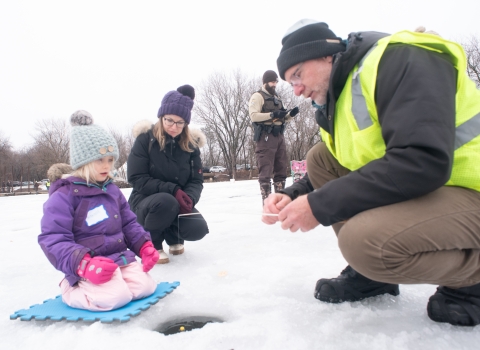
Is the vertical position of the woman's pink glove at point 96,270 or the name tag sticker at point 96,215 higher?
the name tag sticker at point 96,215

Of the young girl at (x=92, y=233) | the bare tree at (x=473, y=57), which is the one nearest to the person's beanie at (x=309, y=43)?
the young girl at (x=92, y=233)

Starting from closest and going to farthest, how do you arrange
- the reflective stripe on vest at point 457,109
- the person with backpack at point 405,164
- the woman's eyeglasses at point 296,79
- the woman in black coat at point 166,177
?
the person with backpack at point 405,164, the reflective stripe on vest at point 457,109, the woman's eyeglasses at point 296,79, the woman in black coat at point 166,177

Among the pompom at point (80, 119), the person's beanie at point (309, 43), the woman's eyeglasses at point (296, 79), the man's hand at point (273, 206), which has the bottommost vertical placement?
the man's hand at point (273, 206)

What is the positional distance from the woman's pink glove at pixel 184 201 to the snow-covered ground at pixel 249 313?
1.24 ft

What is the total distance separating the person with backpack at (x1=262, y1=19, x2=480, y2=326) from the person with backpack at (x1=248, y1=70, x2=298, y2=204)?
3509mm

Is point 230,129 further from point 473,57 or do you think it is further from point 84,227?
point 84,227

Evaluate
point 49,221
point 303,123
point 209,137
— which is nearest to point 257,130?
point 49,221

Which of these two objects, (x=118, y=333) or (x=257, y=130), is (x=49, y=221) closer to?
(x=118, y=333)

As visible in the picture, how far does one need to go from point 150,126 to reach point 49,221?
4.31ft

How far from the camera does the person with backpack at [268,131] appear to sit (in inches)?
193

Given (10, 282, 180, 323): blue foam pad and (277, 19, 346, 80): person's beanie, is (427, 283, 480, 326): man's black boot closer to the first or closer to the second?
(277, 19, 346, 80): person's beanie

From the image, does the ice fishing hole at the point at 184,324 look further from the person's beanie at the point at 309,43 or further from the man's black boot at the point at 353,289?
the person's beanie at the point at 309,43

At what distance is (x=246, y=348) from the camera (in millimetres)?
1285

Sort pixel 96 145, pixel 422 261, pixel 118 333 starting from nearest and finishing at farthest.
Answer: pixel 422 261
pixel 118 333
pixel 96 145
